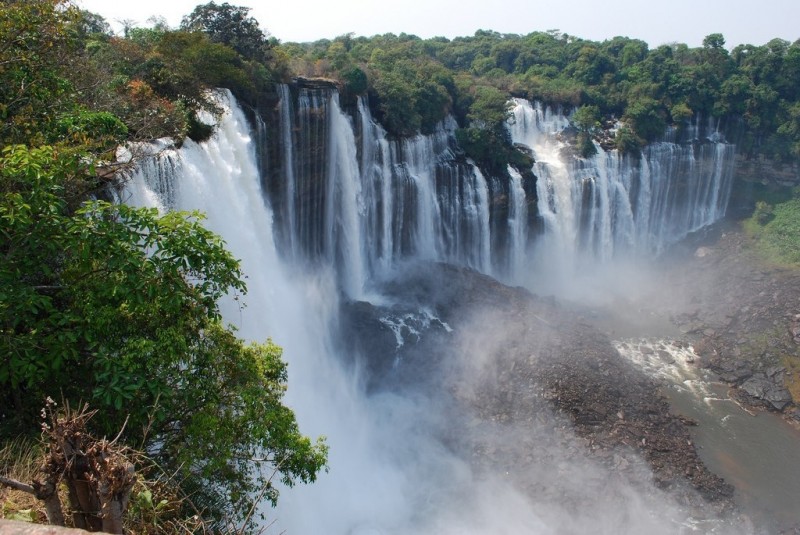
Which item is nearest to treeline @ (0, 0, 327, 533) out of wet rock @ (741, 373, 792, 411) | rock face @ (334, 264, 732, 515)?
rock face @ (334, 264, 732, 515)

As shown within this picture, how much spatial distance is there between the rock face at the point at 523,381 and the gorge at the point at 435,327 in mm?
71

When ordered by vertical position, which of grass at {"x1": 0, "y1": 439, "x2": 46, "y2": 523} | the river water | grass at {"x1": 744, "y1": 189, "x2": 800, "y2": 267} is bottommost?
the river water

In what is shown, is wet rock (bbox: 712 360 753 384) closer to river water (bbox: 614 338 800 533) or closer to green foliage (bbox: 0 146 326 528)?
river water (bbox: 614 338 800 533)

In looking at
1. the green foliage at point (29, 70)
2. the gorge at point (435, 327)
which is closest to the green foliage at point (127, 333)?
the green foliage at point (29, 70)

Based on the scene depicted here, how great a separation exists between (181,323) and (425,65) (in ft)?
88.6

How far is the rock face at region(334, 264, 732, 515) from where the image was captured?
685 inches

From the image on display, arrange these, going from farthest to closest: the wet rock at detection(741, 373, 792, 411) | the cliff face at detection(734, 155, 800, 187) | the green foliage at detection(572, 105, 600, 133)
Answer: the cliff face at detection(734, 155, 800, 187), the green foliage at detection(572, 105, 600, 133), the wet rock at detection(741, 373, 792, 411)

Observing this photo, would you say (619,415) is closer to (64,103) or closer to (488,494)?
(488,494)

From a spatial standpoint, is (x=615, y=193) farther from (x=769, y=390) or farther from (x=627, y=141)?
(x=769, y=390)

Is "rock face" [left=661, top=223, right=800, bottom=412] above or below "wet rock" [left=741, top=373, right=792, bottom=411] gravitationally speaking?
above

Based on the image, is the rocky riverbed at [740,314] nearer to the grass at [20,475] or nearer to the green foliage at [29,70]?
the grass at [20,475]

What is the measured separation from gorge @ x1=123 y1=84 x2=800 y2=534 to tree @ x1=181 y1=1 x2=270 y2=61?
2.64 metres

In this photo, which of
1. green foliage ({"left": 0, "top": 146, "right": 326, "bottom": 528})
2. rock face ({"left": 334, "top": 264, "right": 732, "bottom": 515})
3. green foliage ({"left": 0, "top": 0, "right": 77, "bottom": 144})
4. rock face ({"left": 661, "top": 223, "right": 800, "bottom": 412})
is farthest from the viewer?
rock face ({"left": 661, "top": 223, "right": 800, "bottom": 412})

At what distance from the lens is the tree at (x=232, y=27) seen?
21.5m
